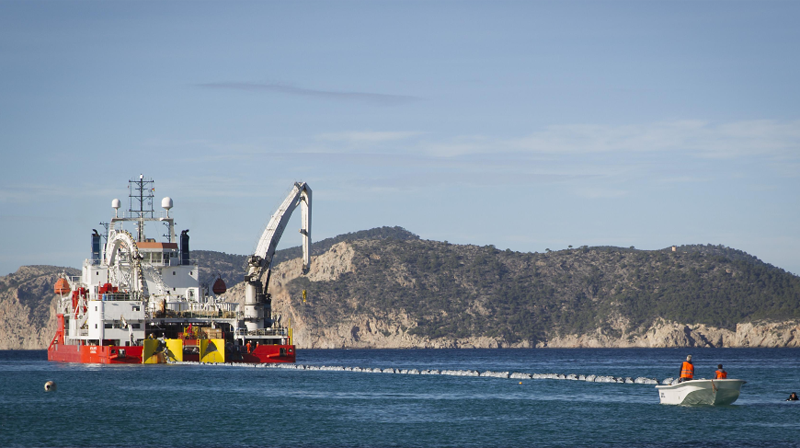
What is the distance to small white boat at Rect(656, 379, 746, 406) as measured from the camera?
52125 millimetres

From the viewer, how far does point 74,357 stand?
11169 cm

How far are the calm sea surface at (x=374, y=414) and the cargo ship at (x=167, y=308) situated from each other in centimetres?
1627

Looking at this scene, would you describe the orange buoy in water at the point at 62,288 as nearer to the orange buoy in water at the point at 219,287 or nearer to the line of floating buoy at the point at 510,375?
the orange buoy in water at the point at 219,287

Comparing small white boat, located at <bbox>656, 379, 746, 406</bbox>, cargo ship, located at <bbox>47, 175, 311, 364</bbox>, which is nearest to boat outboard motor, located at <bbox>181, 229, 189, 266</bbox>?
cargo ship, located at <bbox>47, 175, 311, 364</bbox>

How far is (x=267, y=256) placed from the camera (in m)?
108

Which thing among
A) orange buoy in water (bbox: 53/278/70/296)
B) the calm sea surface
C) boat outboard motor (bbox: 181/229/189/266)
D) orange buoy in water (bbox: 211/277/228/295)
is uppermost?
boat outboard motor (bbox: 181/229/189/266)

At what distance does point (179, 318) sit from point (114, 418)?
4649 centimetres

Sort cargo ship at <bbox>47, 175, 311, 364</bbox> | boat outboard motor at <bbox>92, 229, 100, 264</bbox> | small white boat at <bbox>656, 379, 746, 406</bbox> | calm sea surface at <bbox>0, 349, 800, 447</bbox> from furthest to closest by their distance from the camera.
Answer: boat outboard motor at <bbox>92, 229, 100, 264</bbox> → cargo ship at <bbox>47, 175, 311, 364</bbox> → small white boat at <bbox>656, 379, 746, 406</bbox> → calm sea surface at <bbox>0, 349, 800, 447</bbox>

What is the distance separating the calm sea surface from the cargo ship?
16273 mm

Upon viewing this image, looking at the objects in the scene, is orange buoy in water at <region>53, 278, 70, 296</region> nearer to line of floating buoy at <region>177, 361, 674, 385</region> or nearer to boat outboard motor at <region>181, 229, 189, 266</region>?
boat outboard motor at <region>181, 229, 189, 266</region>

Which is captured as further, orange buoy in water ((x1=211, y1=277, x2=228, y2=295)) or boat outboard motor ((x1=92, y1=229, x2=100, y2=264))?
boat outboard motor ((x1=92, y1=229, x2=100, y2=264))

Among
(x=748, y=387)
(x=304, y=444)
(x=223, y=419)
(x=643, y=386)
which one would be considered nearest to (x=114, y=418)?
(x=223, y=419)

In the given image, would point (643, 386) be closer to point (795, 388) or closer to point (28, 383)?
point (795, 388)

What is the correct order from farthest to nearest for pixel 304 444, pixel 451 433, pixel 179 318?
pixel 179 318, pixel 451 433, pixel 304 444
